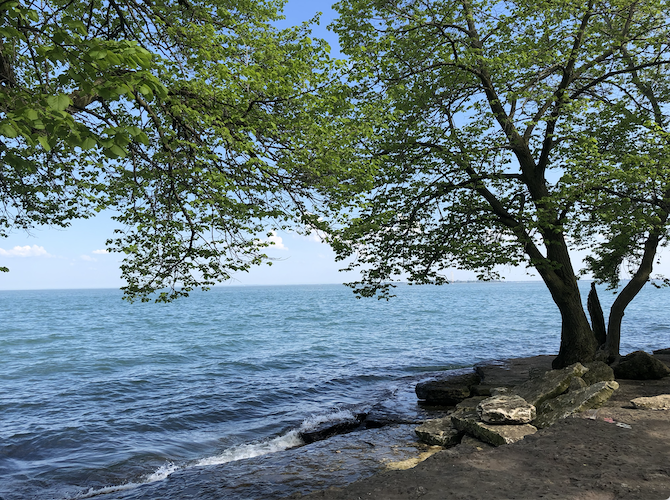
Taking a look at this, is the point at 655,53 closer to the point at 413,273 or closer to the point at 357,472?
the point at 413,273

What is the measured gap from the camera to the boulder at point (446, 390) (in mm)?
14680

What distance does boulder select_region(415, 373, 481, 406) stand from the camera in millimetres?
14680

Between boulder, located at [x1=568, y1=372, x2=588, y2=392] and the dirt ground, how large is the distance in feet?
7.85

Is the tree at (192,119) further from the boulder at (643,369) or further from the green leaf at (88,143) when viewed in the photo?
the boulder at (643,369)

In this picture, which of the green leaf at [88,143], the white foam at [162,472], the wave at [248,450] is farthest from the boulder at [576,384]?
the green leaf at [88,143]

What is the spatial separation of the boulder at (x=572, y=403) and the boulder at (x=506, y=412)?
305 millimetres

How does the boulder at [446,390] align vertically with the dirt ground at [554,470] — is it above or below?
below

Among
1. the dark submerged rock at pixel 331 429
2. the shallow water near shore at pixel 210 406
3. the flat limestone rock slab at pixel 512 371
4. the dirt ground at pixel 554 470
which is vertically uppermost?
the dirt ground at pixel 554 470

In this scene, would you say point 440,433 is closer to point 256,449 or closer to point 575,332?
point 256,449

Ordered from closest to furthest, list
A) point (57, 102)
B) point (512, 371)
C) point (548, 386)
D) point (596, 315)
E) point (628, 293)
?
1. point (57, 102)
2. point (548, 386)
3. point (628, 293)
4. point (512, 371)
5. point (596, 315)

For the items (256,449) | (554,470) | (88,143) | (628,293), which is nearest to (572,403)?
(554,470)

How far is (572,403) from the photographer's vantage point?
10.1 meters

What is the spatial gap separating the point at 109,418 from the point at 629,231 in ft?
58.5

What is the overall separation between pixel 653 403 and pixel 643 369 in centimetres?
490
